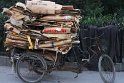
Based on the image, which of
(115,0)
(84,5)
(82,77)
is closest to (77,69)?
(82,77)

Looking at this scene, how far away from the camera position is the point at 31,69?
8.36m

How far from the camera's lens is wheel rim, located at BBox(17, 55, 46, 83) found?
816 centimetres

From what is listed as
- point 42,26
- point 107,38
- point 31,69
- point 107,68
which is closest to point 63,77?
point 31,69

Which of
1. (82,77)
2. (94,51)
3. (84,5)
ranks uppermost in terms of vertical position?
(84,5)

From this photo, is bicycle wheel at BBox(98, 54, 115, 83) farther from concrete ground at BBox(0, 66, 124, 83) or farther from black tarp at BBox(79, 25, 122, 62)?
black tarp at BBox(79, 25, 122, 62)

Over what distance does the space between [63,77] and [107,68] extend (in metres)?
1.04

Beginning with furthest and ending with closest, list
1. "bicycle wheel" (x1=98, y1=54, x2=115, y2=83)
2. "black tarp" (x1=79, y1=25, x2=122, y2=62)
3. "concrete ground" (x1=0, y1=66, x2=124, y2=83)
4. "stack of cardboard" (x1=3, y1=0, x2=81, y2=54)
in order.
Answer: "black tarp" (x1=79, y1=25, x2=122, y2=62), "concrete ground" (x1=0, y1=66, x2=124, y2=83), "bicycle wheel" (x1=98, y1=54, x2=115, y2=83), "stack of cardboard" (x1=3, y1=0, x2=81, y2=54)

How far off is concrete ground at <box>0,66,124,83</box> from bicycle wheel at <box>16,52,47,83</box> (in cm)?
19

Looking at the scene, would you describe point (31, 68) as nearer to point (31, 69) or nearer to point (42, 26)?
point (31, 69)

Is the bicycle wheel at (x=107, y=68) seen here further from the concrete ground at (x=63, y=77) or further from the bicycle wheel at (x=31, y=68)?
the bicycle wheel at (x=31, y=68)

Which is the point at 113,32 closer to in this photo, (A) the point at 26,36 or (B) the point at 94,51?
(B) the point at 94,51

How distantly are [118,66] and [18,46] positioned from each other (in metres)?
2.53

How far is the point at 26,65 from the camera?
29.1 ft

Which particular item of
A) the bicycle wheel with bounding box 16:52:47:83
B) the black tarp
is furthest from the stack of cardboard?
the black tarp
